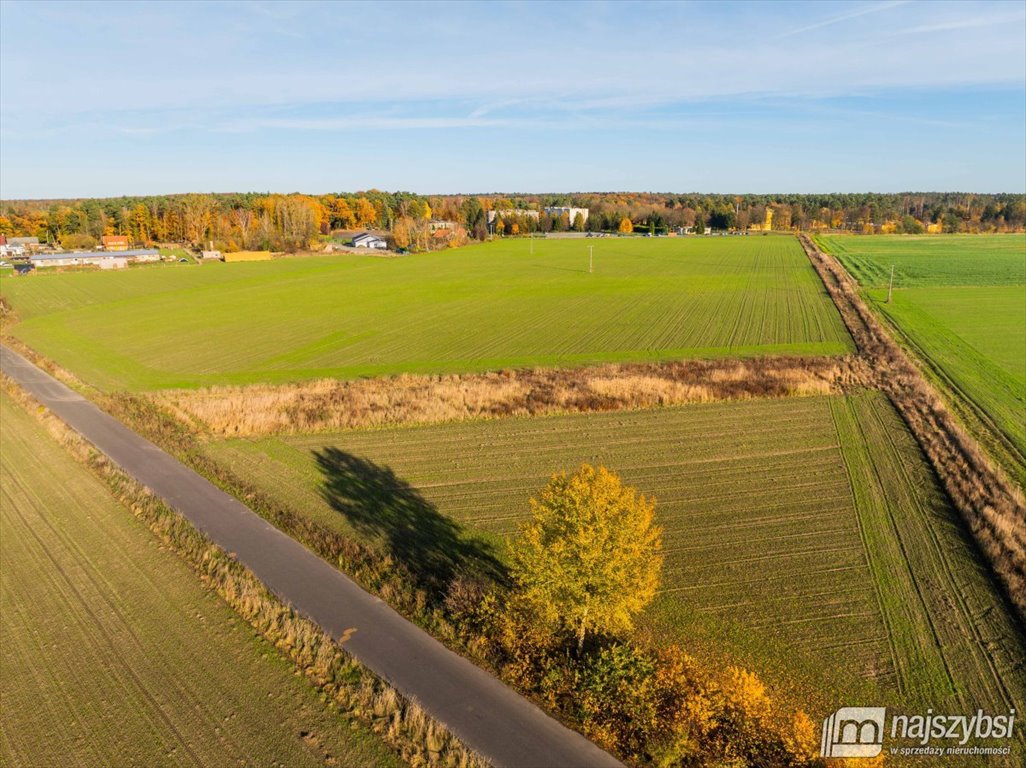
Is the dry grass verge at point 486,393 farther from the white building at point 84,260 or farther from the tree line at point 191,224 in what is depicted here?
the tree line at point 191,224

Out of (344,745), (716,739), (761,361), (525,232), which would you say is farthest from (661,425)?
→ (525,232)

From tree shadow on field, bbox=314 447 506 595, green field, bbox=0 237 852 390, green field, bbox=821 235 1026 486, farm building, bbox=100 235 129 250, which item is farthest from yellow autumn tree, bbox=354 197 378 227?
tree shadow on field, bbox=314 447 506 595

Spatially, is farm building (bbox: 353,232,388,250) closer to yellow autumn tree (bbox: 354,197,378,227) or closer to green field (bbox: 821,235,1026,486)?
yellow autumn tree (bbox: 354,197,378,227)

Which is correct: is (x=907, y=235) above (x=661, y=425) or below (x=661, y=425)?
above

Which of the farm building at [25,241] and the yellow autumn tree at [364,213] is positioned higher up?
the yellow autumn tree at [364,213]

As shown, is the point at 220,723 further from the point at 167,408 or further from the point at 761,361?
the point at 761,361

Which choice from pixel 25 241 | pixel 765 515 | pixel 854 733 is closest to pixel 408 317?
pixel 765 515

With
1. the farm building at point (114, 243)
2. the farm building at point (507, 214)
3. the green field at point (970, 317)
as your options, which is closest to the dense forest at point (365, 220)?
the farm building at point (507, 214)
